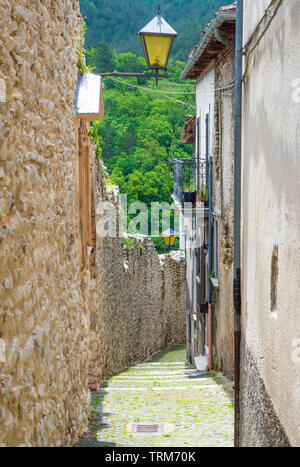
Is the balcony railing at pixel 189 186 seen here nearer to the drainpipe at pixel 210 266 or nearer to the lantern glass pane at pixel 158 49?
the drainpipe at pixel 210 266

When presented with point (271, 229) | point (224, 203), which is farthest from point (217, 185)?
point (271, 229)

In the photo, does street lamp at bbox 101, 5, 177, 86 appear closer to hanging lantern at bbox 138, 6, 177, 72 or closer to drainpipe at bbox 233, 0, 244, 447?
hanging lantern at bbox 138, 6, 177, 72

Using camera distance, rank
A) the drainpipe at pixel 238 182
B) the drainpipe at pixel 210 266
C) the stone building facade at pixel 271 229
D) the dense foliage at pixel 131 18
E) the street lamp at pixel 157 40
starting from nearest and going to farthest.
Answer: the stone building facade at pixel 271 229
the drainpipe at pixel 238 182
the street lamp at pixel 157 40
the drainpipe at pixel 210 266
the dense foliage at pixel 131 18

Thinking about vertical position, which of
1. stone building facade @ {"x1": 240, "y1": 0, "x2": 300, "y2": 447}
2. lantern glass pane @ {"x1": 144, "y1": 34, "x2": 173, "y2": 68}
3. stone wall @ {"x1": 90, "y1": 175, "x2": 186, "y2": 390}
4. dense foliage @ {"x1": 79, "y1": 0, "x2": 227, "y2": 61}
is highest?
dense foliage @ {"x1": 79, "y1": 0, "x2": 227, "y2": 61}

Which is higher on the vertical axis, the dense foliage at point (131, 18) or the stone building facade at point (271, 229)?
the dense foliage at point (131, 18)

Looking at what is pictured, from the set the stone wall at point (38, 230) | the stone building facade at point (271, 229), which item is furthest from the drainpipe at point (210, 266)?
the stone wall at point (38, 230)

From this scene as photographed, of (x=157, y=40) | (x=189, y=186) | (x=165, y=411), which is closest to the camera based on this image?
(x=157, y=40)

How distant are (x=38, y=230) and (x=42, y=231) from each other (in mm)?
156

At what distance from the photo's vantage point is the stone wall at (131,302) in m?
→ 10.4

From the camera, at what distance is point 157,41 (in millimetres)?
7332

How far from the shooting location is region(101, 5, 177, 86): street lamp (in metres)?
7.23

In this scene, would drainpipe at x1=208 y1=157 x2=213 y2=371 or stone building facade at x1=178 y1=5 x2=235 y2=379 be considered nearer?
stone building facade at x1=178 y1=5 x2=235 y2=379

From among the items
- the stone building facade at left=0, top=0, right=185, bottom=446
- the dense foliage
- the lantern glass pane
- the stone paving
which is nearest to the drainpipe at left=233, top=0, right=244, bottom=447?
the stone paving

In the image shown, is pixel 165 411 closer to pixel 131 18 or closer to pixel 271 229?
pixel 271 229
